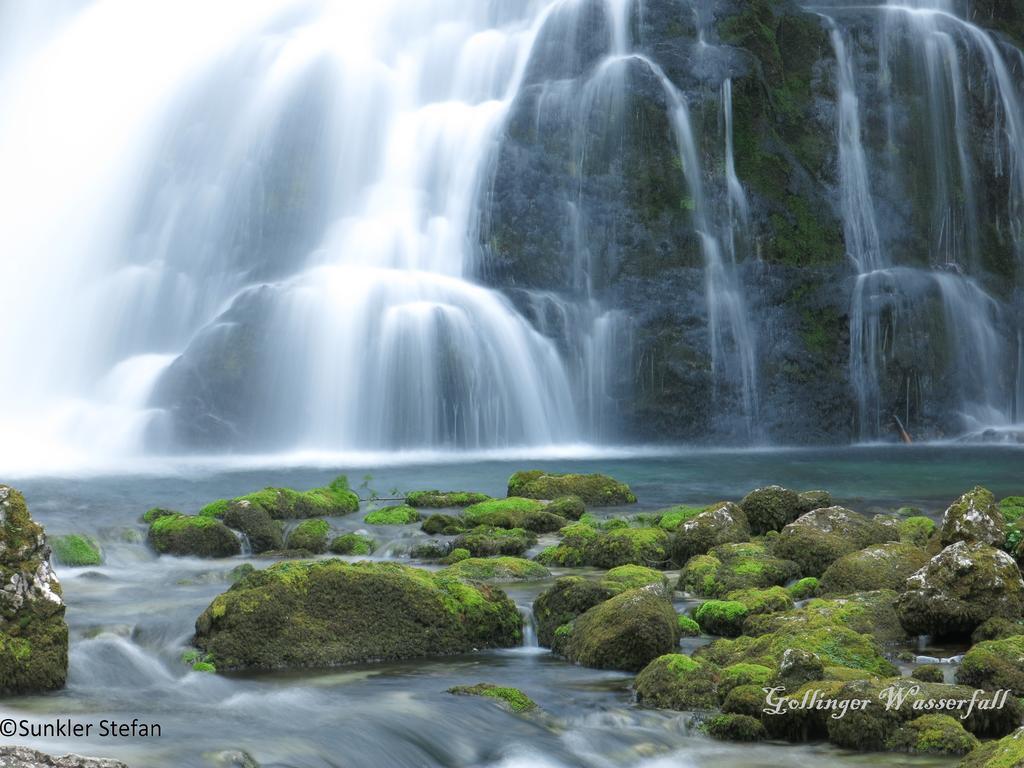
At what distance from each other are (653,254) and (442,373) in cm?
985

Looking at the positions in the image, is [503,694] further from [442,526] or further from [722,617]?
[442,526]

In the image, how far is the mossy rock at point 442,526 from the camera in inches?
612

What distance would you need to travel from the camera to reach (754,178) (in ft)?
126

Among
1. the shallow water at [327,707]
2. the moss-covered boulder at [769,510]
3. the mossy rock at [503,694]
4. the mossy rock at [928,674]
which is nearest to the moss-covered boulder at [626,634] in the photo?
the shallow water at [327,707]

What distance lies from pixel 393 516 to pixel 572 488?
13.3 feet

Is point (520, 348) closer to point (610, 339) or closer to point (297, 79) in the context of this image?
point (610, 339)

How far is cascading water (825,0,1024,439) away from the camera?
3844 centimetres

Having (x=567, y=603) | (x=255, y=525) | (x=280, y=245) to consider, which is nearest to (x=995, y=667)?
(x=567, y=603)

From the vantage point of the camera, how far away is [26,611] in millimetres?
7910

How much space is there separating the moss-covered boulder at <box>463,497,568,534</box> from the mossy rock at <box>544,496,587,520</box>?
28 centimetres

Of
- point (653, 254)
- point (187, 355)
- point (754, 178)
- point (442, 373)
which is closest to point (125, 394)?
point (187, 355)

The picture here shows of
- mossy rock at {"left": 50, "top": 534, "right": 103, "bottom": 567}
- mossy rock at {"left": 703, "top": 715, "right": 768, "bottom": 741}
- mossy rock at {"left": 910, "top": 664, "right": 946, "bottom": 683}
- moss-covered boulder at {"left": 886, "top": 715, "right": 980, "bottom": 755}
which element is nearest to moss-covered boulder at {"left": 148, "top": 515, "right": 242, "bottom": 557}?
mossy rock at {"left": 50, "top": 534, "right": 103, "bottom": 567}

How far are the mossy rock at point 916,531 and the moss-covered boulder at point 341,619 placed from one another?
18.4 ft

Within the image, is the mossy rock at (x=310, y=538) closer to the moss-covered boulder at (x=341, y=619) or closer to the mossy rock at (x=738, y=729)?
the moss-covered boulder at (x=341, y=619)
